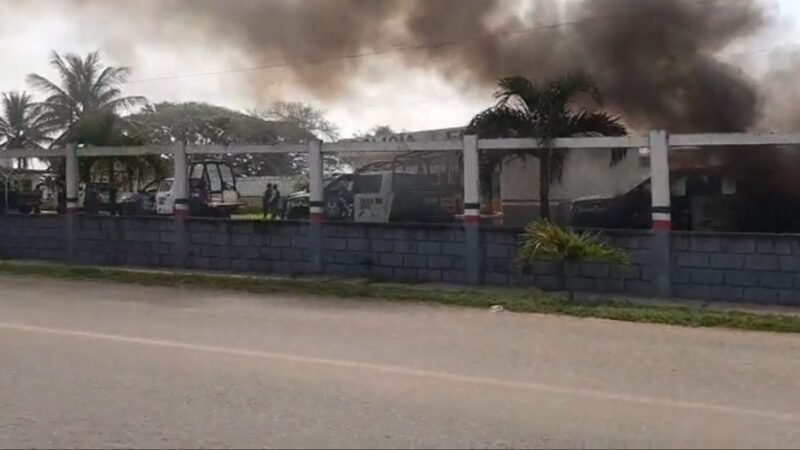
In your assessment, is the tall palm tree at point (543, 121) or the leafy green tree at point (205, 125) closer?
the tall palm tree at point (543, 121)

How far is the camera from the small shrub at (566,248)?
845 cm

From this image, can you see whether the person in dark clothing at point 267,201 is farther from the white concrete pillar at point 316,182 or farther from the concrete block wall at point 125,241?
the white concrete pillar at point 316,182

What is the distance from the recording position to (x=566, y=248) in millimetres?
8453

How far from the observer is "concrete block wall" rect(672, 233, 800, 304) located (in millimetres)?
8203

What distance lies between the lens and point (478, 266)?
963 cm

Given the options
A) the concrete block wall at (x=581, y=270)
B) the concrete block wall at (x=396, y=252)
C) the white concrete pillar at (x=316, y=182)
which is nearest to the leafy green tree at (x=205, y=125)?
the white concrete pillar at (x=316, y=182)

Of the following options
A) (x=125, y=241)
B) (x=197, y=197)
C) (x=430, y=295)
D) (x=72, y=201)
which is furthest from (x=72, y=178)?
(x=430, y=295)

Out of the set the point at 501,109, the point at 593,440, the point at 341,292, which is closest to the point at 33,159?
the point at 341,292

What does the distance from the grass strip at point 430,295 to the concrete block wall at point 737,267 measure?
0.70 meters

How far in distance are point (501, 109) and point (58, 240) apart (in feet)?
23.9

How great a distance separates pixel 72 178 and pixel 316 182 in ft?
14.6

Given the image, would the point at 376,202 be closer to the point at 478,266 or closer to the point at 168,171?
the point at 478,266

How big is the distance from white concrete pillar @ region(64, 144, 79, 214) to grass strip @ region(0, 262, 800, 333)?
101 cm

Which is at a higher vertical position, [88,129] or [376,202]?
[88,129]
